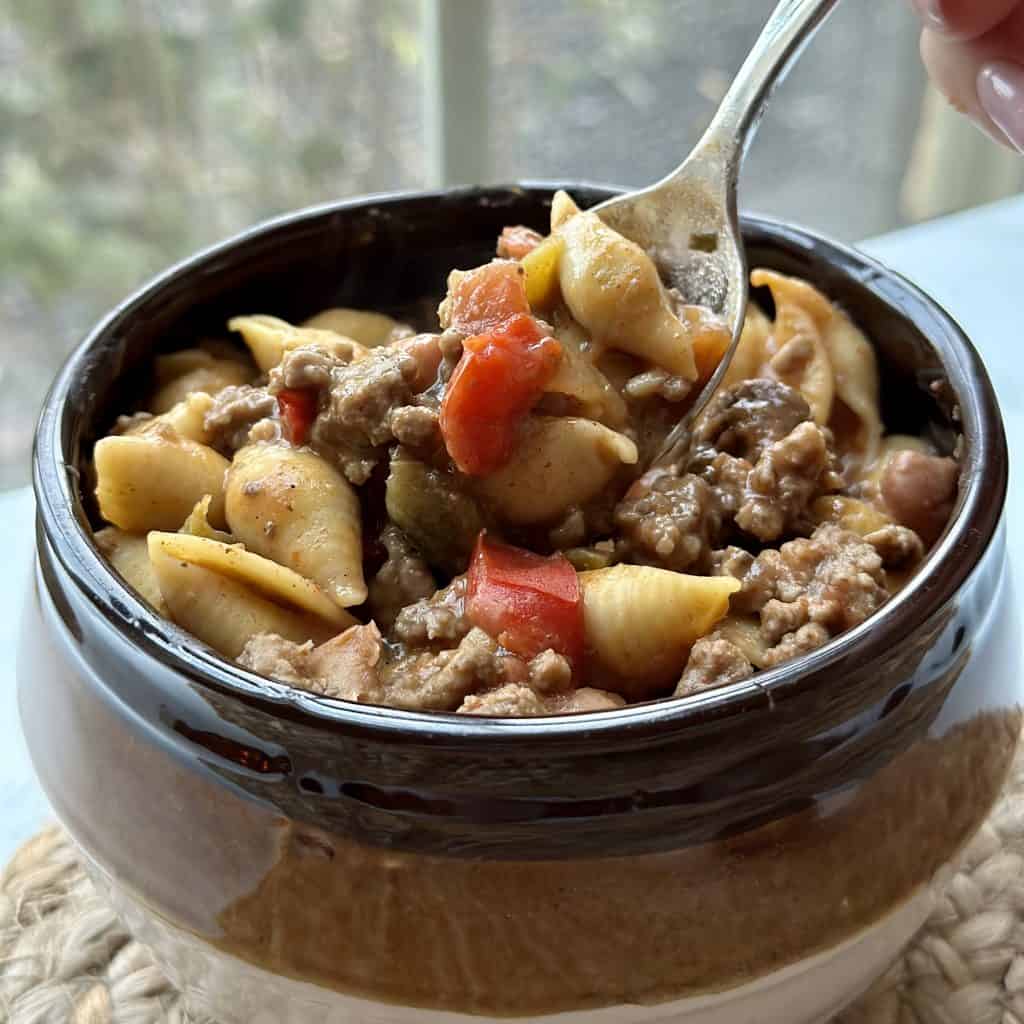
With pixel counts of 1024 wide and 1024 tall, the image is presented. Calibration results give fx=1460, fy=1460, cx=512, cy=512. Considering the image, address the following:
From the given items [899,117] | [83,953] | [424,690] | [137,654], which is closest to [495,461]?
[424,690]

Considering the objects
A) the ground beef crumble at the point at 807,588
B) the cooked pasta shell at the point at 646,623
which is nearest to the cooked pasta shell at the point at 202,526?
the cooked pasta shell at the point at 646,623

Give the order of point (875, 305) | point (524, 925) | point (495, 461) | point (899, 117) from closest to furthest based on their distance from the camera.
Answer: point (524, 925)
point (495, 461)
point (875, 305)
point (899, 117)

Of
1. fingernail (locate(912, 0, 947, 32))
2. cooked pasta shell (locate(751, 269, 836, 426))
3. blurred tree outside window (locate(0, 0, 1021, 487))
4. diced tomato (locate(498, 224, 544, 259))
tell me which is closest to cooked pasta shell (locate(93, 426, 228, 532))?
diced tomato (locate(498, 224, 544, 259))

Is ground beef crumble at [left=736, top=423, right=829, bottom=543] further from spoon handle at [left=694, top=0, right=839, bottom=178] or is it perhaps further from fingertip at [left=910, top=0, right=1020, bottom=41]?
fingertip at [left=910, top=0, right=1020, bottom=41]

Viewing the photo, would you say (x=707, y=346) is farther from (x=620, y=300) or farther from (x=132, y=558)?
(x=132, y=558)

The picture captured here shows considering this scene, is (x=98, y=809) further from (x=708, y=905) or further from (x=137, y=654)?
(x=708, y=905)

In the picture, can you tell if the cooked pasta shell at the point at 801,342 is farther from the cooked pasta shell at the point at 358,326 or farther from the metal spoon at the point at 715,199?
the cooked pasta shell at the point at 358,326
